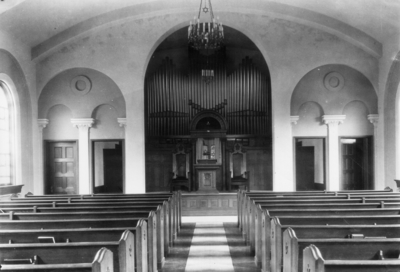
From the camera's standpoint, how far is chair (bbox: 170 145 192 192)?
37.8 feet

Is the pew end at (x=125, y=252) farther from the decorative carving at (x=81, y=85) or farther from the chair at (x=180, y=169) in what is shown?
the chair at (x=180, y=169)

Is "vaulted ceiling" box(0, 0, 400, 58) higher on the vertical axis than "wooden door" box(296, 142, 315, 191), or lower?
higher

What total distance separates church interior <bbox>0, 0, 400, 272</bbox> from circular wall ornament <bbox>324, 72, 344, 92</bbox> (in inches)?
1.0

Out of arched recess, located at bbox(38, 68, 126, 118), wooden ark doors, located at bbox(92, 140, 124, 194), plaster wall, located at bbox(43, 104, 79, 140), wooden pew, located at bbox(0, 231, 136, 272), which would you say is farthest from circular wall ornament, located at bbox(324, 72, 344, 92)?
wooden pew, located at bbox(0, 231, 136, 272)

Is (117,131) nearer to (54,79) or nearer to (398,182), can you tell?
(54,79)

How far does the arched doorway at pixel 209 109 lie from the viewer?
11.7 metres

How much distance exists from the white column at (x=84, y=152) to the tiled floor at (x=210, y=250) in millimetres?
3326

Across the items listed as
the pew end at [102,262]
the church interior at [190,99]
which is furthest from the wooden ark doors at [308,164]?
the pew end at [102,262]

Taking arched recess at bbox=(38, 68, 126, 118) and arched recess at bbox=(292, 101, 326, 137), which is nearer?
arched recess at bbox=(38, 68, 126, 118)

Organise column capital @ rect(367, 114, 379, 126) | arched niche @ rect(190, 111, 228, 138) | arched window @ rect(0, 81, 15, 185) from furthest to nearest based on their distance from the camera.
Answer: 1. arched niche @ rect(190, 111, 228, 138)
2. column capital @ rect(367, 114, 379, 126)
3. arched window @ rect(0, 81, 15, 185)

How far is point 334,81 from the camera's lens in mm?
10180

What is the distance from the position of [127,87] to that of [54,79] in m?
2.00

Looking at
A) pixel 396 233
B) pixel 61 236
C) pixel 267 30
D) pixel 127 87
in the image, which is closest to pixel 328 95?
pixel 267 30

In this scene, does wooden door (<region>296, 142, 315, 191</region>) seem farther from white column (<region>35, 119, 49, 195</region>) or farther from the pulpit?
white column (<region>35, 119, 49, 195</region>)
